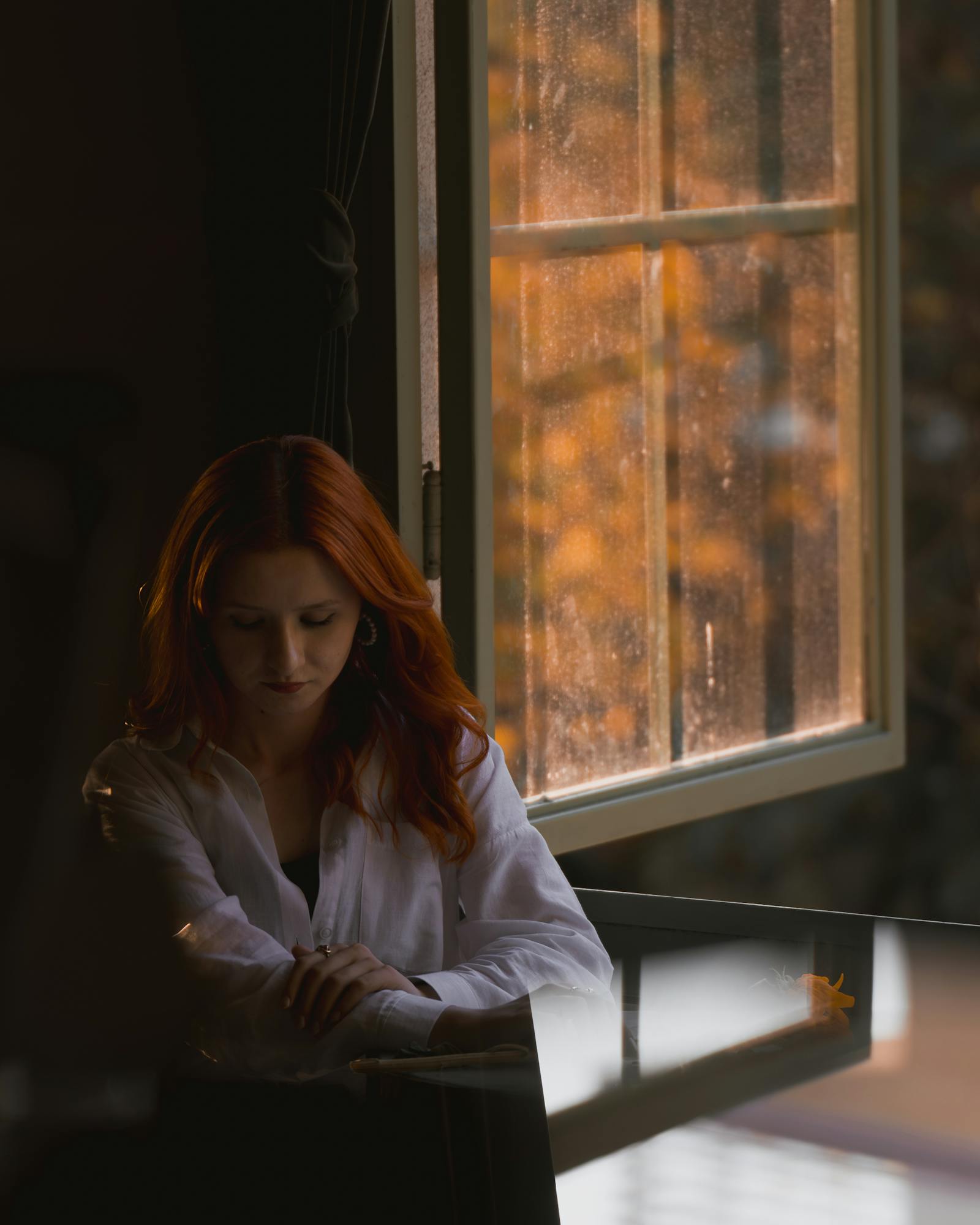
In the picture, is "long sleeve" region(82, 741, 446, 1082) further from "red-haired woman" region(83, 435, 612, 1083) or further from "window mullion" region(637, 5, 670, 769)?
"window mullion" region(637, 5, 670, 769)

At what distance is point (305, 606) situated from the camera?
0.96m

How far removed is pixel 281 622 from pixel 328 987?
0.26 metres

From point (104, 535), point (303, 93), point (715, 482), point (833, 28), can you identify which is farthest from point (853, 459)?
point (104, 535)

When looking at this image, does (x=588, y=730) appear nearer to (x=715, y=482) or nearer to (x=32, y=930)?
(x=715, y=482)

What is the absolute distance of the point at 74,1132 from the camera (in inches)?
39.1

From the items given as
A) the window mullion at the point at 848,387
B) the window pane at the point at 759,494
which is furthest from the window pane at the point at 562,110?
the window mullion at the point at 848,387

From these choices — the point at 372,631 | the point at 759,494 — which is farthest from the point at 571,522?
the point at 372,631

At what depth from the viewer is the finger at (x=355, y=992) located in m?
0.94

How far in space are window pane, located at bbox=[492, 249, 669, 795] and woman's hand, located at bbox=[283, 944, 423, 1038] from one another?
18.7 inches

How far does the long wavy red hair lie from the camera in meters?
0.97

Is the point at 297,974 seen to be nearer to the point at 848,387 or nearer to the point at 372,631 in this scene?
the point at 372,631

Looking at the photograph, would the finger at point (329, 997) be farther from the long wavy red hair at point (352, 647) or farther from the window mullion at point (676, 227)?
the window mullion at point (676, 227)

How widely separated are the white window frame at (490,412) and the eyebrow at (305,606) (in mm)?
343

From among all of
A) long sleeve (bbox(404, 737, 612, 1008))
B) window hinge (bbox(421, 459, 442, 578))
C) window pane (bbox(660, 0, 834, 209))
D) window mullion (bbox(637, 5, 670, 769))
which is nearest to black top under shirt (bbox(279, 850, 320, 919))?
long sleeve (bbox(404, 737, 612, 1008))
